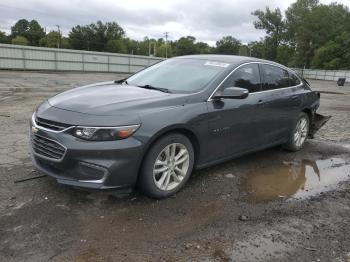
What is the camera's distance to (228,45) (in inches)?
4235

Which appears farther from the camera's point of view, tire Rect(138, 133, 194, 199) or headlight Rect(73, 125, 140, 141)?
tire Rect(138, 133, 194, 199)

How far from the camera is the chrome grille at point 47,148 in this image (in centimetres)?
373

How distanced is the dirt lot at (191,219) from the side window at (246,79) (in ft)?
4.00

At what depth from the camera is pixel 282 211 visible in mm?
4133

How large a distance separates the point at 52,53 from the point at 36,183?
107ft

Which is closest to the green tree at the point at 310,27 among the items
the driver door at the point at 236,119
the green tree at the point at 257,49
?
the green tree at the point at 257,49

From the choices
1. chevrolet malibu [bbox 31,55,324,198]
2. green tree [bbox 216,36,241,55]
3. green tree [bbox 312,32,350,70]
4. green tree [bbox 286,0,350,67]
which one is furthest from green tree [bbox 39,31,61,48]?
chevrolet malibu [bbox 31,55,324,198]

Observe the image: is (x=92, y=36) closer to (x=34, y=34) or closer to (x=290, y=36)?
(x=34, y=34)

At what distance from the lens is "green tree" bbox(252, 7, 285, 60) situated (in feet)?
267

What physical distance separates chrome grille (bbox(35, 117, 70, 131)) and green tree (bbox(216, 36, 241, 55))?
101941 mm

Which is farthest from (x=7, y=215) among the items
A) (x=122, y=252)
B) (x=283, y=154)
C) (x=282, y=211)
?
(x=283, y=154)

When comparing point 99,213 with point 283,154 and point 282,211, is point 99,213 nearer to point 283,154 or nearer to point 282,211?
point 282,211

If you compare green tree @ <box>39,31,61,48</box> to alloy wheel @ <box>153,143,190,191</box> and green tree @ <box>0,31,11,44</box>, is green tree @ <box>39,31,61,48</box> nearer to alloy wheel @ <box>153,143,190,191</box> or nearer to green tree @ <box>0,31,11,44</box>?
green tree @ <box>0,31,11,44</box>

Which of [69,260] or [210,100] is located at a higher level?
[210,100]
